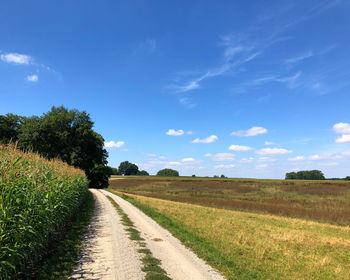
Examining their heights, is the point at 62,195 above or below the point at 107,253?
above

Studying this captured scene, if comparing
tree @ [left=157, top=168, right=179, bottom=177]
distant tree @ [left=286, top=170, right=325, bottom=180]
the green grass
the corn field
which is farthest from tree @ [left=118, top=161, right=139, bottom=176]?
the corn field

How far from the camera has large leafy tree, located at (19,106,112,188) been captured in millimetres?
43094

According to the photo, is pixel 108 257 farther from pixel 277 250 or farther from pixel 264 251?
pixel 277 250

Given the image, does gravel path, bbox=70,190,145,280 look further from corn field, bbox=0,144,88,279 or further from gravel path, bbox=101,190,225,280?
corn field, bbox=0,144,88,279

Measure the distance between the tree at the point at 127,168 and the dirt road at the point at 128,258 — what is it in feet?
590

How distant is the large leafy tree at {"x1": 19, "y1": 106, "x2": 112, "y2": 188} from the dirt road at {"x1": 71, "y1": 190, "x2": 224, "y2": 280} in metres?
39.1

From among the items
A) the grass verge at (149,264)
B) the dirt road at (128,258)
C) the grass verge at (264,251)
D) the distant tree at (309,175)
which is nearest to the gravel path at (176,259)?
the dirt road at (128,258)

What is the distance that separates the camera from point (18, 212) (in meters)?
5.48

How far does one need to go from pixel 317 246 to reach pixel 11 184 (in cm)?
1472

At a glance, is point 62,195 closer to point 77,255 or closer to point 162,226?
point 77,255

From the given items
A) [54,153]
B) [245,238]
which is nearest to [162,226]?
[245,238]

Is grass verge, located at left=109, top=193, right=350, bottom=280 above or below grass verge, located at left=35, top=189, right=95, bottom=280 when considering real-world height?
below

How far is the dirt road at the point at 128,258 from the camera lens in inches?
245

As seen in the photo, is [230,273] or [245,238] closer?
[230,273]
